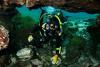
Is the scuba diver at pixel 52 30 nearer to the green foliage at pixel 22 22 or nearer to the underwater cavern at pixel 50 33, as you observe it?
the underwater cavern at pixel 50 33

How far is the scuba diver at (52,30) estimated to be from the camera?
357 inches

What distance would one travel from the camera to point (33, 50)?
34.0ft

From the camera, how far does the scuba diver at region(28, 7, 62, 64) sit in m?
9.08

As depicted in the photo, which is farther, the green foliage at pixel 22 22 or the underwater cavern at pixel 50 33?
the green foliage at pixel 22 22

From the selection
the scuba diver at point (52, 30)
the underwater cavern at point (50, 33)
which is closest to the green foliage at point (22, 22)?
the underwater cavern at point (50, 33)

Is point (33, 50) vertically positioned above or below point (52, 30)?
below

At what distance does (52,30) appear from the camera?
9.09 meters

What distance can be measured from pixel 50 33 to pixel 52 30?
13.1 inches

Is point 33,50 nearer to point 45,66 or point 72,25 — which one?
point 45,66

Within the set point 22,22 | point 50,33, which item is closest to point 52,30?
point 50,33

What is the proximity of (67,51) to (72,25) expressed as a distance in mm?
1649

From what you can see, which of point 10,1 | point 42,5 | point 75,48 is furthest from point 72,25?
point 10,1

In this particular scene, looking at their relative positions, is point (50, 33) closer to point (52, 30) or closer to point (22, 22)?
point (52, 30)

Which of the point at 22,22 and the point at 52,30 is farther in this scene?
the point at 22,22
